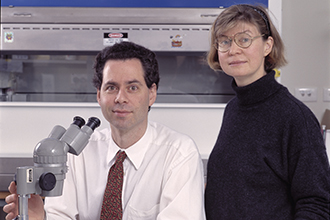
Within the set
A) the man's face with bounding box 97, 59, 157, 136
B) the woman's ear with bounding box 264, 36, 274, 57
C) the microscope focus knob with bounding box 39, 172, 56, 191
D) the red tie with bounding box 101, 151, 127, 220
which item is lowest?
the red tie with bounding box 101, 151, 127, 220

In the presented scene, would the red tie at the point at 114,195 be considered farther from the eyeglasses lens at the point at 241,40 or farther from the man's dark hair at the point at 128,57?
the eyeglasses lens at the point at 241,40

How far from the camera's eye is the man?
118cm

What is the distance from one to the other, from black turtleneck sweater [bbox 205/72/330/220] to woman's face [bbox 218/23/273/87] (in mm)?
48

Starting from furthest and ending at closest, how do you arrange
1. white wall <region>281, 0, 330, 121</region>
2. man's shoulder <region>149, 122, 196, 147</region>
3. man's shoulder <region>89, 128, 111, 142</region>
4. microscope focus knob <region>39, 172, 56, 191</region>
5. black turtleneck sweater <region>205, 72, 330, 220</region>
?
1. white wall <region>281, 0, 330, 121</region>
2. man's shoulder <region>89, 128, 111, 142</region>
3. man's shoulder <region>149, 122, 196, 147</region>
4. black turtleneck sweater <region>205, 72, 330, 220</region>
5. microscope focus knob <region>39, 172, 56, 191</region>

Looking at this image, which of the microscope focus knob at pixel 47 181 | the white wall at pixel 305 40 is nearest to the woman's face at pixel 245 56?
the microscope focus knob at pixel 47 181

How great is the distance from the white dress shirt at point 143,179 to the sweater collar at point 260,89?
0.85 feet

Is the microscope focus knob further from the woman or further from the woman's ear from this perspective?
the woman's ear

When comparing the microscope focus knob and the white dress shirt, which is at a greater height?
the microscope focus knob

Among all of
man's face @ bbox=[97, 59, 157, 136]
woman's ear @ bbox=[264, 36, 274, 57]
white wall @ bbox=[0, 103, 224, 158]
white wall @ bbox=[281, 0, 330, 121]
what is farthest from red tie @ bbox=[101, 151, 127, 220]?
white wall @ bbox=[281, 0, 330, 121]

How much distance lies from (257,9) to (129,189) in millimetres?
771

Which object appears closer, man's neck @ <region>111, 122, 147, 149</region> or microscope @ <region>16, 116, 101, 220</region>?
microscope @ <region>16, 116, 101, 220</region>

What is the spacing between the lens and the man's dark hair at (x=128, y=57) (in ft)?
4.13

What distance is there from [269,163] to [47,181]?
66cm

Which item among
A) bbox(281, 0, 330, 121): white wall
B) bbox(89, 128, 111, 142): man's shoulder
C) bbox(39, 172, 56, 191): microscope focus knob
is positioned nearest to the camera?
bbox(39, 172, 56, 191): microscope focus knob
